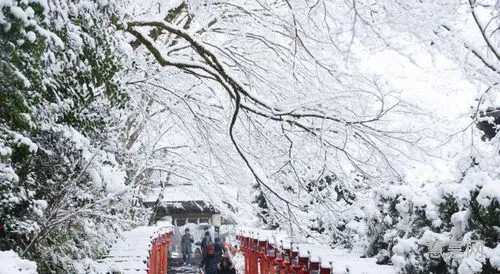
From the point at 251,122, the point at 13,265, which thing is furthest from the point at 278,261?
the point at 13,265

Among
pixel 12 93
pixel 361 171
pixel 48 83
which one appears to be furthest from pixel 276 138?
pixel 12 93

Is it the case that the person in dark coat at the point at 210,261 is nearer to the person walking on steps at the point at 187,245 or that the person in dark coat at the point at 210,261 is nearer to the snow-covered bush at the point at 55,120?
the snow-covered bush at the point at 55,120

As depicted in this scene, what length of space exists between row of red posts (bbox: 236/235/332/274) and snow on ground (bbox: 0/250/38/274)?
10.8 ft

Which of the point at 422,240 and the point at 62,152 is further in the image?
the point at 62,152

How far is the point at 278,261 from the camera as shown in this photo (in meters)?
9.73

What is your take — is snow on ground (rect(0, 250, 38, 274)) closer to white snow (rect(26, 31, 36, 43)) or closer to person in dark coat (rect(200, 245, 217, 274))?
white snow (rect(26, 31, 36, 43))

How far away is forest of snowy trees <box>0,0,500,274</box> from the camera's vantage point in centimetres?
454

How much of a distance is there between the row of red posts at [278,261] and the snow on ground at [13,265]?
3278 mm

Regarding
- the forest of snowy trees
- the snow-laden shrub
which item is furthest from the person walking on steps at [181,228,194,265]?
the snow-laden shrub

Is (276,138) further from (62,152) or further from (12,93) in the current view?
(12,93)

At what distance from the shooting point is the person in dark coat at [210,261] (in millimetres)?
13352

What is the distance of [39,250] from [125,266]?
1947mm

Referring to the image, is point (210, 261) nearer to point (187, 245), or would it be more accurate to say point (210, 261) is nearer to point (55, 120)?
point (187, 245)

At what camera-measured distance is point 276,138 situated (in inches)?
329
